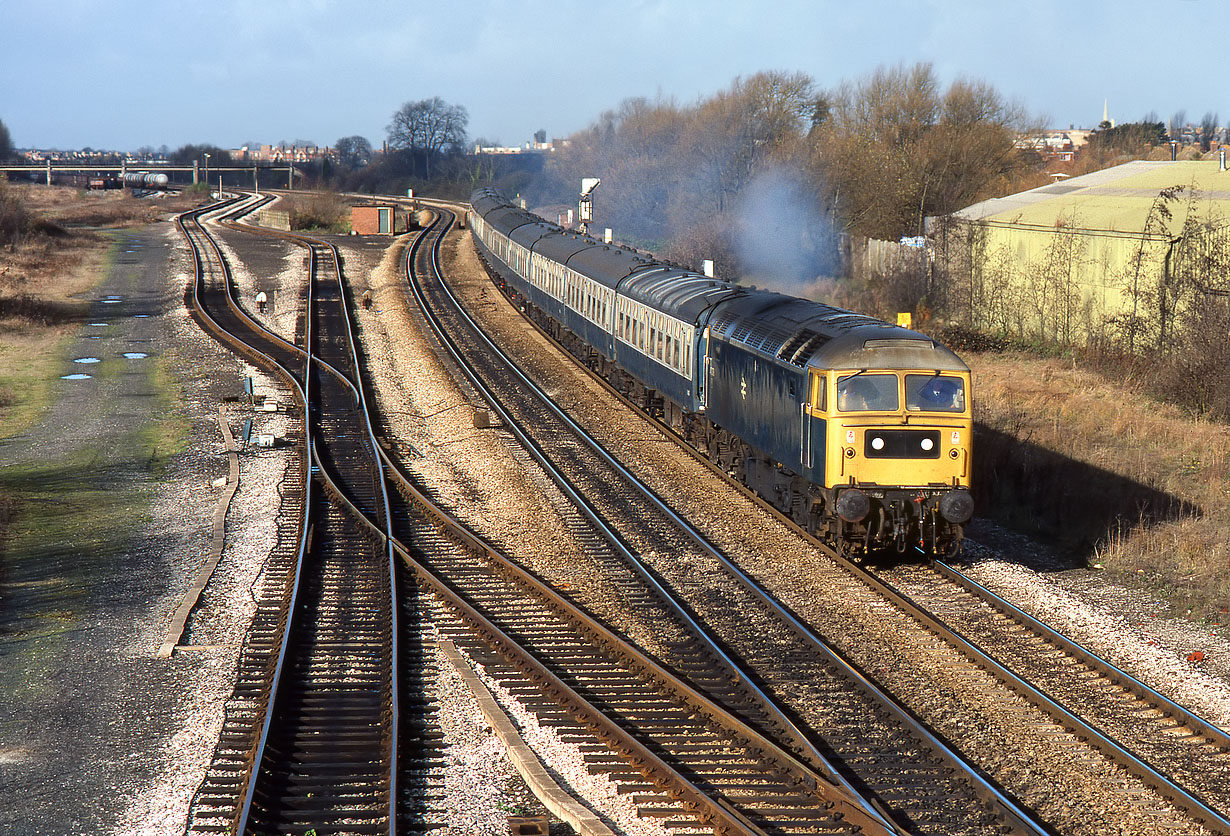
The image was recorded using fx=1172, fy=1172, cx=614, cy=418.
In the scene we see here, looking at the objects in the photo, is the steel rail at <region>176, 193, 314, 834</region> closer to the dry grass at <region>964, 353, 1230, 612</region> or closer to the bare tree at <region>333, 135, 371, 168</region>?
the dry grass at <region>964, 353, 1230, 612</region>

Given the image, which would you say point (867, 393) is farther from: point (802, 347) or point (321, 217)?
point (321, 217)

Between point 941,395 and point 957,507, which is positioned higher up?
point 941,395

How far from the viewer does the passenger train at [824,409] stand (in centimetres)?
1455

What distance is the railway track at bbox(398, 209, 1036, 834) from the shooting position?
361 inches

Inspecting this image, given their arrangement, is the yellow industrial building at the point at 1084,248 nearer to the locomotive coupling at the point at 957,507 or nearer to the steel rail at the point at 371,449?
Result: the locomotive coupling at the point at 957,507

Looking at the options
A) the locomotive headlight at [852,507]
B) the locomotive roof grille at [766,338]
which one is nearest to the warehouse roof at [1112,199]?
the locomotive roof grille at [766,338]

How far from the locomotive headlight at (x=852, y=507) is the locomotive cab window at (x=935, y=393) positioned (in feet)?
4.28

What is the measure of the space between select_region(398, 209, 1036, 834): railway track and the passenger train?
1.64 metres

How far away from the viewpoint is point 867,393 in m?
14.6

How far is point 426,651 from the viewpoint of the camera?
12516 millimetres

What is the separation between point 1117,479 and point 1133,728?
9360mm

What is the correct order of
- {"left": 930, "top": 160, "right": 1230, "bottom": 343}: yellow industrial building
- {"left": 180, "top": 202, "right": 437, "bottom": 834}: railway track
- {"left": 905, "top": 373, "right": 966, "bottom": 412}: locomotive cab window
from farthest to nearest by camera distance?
{"left": 930, "top": 160, "right": 1230, "bottom": 343}: yellow industrial building, {"left": 905, "top": 373, "right": 966, "bottom": 412}: locomotive cab window, {"left": 180, "top": 202, "right": 437, "bottom": 834}: railway track

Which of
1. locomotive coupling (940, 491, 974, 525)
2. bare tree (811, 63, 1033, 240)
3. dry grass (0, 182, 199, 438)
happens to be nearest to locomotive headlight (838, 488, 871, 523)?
locomotive coupling (940, 491, 974, 525)

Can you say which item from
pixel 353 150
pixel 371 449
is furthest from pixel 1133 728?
pixel 353 150
